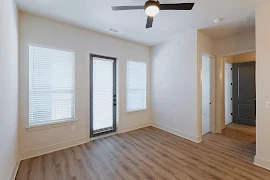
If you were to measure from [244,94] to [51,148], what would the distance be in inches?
249

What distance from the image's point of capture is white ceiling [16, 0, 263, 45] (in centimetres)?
251

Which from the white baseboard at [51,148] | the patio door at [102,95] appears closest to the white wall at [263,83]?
the patio door at [102,95]

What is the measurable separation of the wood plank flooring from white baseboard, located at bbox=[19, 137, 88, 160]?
120 millimetres

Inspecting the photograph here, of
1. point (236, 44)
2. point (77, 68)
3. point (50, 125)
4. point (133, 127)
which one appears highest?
point (236, 44)

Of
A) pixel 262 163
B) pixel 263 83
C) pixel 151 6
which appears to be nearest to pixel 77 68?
pixel 151 6

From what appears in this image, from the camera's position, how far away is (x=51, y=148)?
10.1 feet

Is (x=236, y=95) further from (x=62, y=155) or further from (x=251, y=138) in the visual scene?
(x=62, y=155)

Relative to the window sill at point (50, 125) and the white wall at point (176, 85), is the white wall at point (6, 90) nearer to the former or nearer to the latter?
the window sill at point (50, 125)

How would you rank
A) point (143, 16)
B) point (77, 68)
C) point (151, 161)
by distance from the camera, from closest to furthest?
point (151, 161), point (143, 16), point (77, 68)

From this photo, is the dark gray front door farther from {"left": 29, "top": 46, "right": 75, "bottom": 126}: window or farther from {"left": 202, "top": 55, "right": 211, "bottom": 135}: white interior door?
{"left": 29, "top": 46, "right": 75, "bottom": 126}: window

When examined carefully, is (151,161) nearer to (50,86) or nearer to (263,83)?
(263,83)

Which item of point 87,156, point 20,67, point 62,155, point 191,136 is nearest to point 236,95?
point 191,136

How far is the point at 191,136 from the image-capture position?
3.74 metres

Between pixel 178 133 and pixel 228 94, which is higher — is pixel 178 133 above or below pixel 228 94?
below
